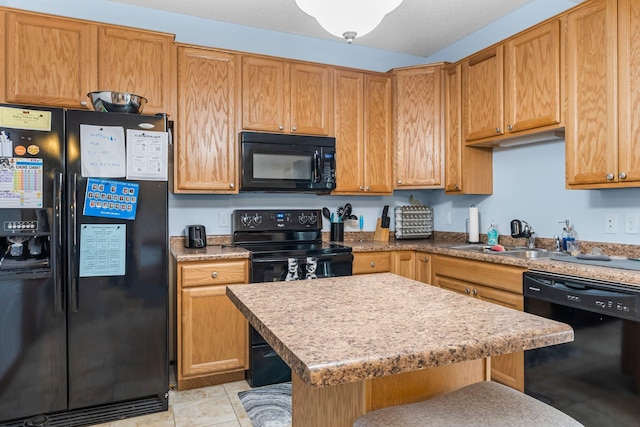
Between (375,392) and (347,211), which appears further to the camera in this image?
(347,211)

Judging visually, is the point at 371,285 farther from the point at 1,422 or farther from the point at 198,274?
the point at 1,422

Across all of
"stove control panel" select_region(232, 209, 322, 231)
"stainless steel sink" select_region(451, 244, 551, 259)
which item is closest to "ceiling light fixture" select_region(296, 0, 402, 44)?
"stainless steel sink" select_region(451, 244, 551, 259)

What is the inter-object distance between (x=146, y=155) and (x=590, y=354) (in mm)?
2460

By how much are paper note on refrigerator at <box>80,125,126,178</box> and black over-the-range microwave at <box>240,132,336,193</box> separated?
2.84 feet

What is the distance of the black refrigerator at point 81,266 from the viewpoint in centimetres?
203

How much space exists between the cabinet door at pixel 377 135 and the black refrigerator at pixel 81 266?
164 centimetres

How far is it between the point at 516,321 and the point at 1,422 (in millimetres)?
2461

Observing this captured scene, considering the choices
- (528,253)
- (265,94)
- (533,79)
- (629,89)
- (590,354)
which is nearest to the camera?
(590,354)

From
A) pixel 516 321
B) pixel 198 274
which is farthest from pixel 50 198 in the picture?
pixel 516 321

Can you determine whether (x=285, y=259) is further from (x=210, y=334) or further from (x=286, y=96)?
(x=286, y=96)

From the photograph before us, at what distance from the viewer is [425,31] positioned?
3.29 metres

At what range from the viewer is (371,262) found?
3.02m

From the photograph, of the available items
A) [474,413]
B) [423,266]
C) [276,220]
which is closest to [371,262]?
[423,266]

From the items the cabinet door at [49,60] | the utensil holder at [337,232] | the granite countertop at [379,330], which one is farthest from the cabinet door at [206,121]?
the granite countertop at [379,330]
